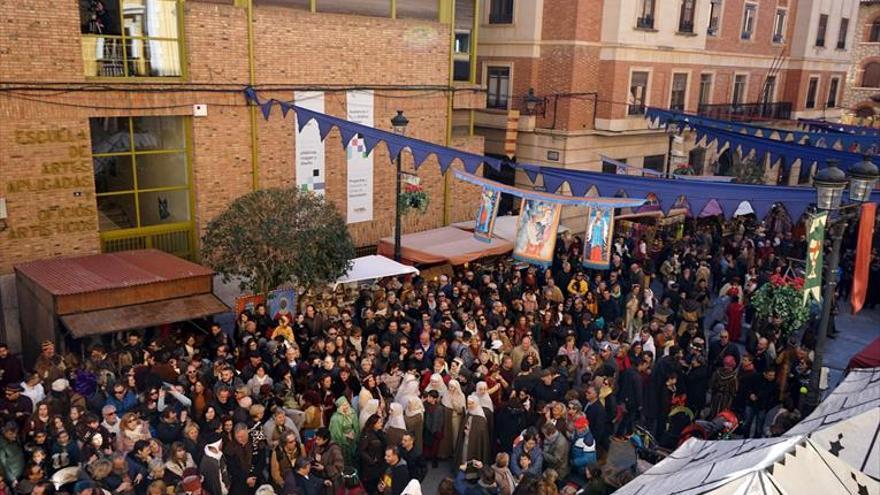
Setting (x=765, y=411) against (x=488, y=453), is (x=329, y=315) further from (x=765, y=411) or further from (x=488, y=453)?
(x=765, y=411)

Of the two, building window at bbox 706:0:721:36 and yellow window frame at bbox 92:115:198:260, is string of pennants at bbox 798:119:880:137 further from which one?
yellow window frame at bbox 92:115:198:260

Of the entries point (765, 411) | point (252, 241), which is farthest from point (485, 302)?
point (765, 411)

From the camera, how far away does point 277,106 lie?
17.2 metres

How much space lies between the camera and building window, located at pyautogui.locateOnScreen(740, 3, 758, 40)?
30.9 meters

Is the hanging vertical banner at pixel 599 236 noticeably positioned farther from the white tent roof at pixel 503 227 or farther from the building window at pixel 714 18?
the building window at pixel 714 18

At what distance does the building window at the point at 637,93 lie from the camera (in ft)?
84.4

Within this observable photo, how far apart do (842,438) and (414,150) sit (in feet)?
25.6

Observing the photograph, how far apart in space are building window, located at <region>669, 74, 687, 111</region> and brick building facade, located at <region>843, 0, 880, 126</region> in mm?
29971

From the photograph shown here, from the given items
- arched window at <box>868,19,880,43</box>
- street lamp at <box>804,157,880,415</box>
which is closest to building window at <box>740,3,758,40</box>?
street lamp at <box>804,157,880,415</box>

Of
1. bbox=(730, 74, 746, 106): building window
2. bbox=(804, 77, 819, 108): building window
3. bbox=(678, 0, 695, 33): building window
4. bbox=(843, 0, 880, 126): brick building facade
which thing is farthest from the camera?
bbox=(843, 0, 880, 126): brick building facade

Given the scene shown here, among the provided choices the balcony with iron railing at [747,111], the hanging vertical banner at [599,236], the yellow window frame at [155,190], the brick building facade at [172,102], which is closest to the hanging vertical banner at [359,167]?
the brick building facade at [172,102]

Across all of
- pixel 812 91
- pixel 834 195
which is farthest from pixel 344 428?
pixel 812 91

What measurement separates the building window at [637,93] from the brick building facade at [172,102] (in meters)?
8.10

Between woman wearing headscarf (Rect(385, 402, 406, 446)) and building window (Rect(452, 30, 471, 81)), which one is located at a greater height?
building window (Rect(452, 30, 471, 81))
